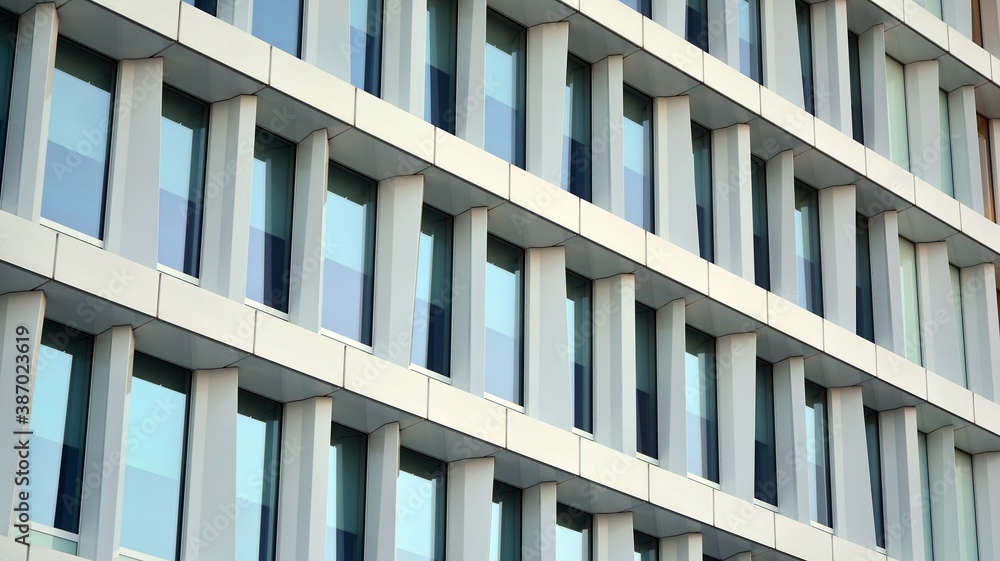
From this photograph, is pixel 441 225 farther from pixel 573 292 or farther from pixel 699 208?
pixel 699 208

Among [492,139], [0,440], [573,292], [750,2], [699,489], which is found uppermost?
[750,2]

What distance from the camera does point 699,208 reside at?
29.5m

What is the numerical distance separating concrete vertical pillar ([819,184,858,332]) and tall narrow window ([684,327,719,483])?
2974mm

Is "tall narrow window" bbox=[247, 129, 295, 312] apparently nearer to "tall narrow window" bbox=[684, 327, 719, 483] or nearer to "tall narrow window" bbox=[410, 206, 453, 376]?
"tall narrow window" bbox=[410, 206, 453, 376]

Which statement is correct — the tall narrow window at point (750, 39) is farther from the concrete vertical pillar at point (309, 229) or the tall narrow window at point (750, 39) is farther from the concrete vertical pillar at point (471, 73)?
the concrete vertical pillar at point (309, 229)

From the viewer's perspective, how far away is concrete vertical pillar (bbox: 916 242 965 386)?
32.9 m

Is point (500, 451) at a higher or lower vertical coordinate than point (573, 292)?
lower

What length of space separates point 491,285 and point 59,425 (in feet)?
24.8

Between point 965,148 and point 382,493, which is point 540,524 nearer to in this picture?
point 382,493

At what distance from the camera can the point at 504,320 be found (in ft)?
85.1

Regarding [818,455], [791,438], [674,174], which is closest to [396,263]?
[674,174]

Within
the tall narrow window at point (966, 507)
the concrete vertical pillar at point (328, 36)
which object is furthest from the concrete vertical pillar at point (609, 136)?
the tall narrow window at point (966, 507)

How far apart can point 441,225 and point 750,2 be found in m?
9.43

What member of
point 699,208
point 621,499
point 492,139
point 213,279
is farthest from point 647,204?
point 213,279
